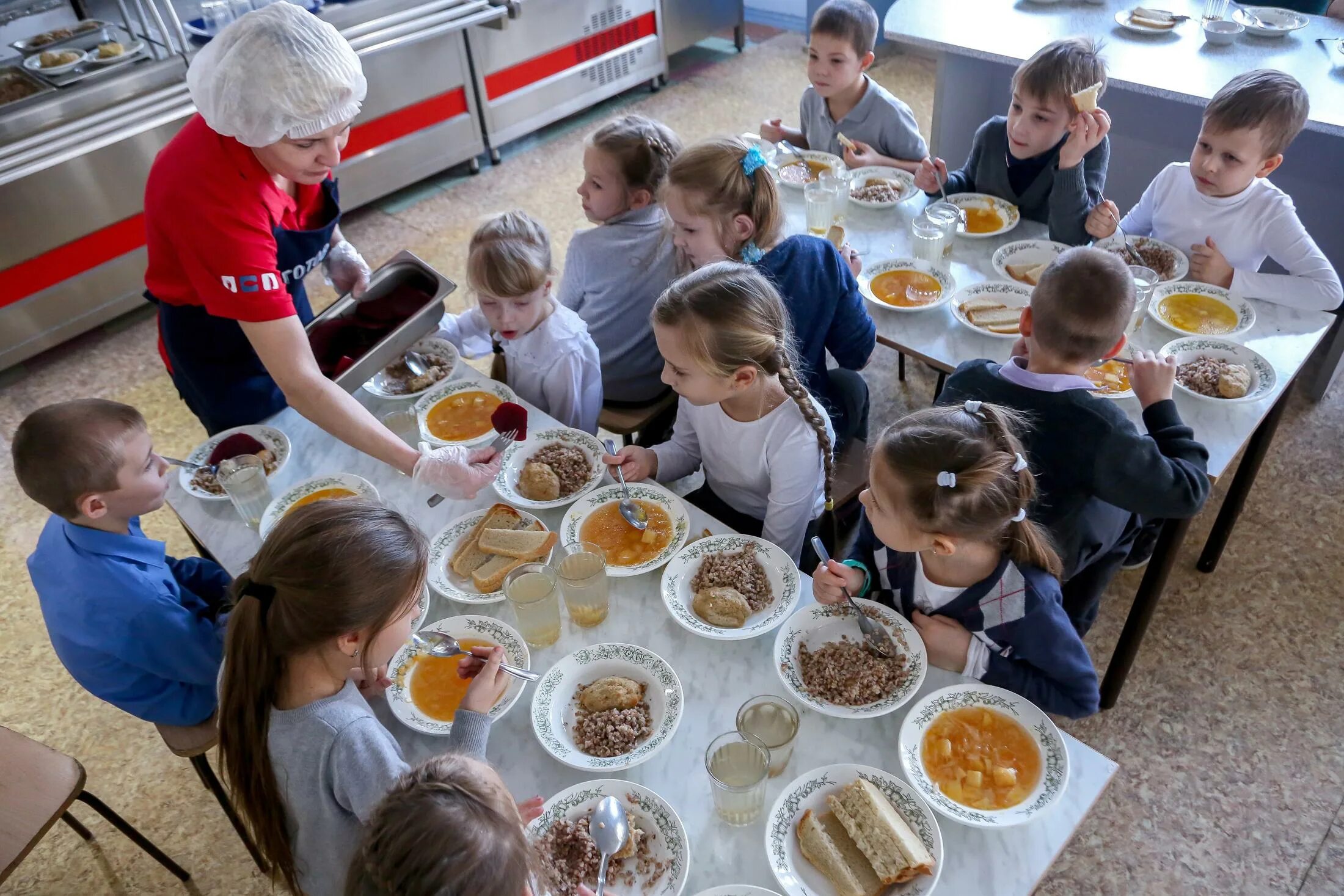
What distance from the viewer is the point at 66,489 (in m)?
1.87

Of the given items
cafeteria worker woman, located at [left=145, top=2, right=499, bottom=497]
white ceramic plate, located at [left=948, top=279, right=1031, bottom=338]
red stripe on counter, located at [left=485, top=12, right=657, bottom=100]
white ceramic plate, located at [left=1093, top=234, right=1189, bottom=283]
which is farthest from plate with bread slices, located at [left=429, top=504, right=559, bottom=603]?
red stripe on counter, located at [left=485, top=12, right=657, bottom=100]

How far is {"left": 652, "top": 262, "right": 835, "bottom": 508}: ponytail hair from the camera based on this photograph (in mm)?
1996

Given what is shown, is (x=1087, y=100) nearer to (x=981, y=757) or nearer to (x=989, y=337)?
(x=989, y=337)

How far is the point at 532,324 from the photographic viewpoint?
256 cm

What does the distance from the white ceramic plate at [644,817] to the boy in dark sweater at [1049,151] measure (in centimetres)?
216

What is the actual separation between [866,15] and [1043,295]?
1.80m

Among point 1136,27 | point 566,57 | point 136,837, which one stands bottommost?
point 136,837

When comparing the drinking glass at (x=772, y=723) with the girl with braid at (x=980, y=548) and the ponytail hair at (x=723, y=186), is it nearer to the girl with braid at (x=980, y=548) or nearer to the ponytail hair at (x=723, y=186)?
the girl with braid at (x=980, y=548)

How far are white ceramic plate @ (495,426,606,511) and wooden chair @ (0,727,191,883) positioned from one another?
3.57ft

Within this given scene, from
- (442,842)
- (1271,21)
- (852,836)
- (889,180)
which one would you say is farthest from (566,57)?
(442,842)

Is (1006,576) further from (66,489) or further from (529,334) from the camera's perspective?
(66,489)

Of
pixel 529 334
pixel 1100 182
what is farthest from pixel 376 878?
pixel 1100 182

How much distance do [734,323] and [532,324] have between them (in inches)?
30.7

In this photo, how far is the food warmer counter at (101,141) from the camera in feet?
12.9
